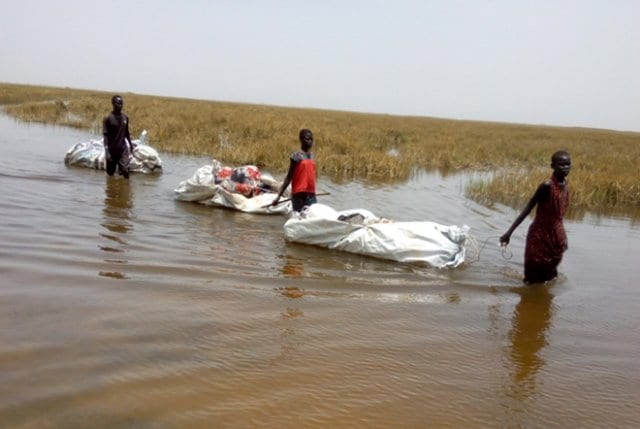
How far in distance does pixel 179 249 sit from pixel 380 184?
7.29m

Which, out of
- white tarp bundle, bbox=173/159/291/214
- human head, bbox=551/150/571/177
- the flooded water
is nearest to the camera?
the flooded water

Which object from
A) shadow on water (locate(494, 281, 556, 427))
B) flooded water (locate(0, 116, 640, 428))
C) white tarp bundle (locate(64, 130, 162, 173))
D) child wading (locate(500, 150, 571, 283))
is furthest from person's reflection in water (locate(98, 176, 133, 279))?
child wading (locate(500, 150, 571, 283))

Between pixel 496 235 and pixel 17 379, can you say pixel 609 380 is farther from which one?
pixel 496 235

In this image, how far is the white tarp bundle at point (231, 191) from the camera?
25.3 ft

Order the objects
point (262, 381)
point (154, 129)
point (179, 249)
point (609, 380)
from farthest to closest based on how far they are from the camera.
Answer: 1. point (154, 129)
2. point (179, 249)
3. point (609, 380)
4. point (262, 381)

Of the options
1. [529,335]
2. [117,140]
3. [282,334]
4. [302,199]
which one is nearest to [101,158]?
[117,140]

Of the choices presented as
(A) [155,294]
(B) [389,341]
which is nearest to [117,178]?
(A) [155,294]

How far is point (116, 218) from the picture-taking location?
651 cm

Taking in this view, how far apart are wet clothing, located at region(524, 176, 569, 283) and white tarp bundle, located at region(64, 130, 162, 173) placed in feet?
25.0

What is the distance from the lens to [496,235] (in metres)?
7.59

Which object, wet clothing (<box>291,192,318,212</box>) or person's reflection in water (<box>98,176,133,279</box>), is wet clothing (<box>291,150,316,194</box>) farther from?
person's reflection in water (<box>98,176,133,279</box>)

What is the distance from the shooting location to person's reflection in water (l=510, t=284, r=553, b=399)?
3161 millimetres

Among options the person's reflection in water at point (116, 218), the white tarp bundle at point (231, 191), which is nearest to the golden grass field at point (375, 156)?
the white tarp bundle at point (231, 191)

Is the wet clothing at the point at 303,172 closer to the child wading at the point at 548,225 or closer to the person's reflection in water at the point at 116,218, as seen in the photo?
the person's reflection in water at the point at 116,218
